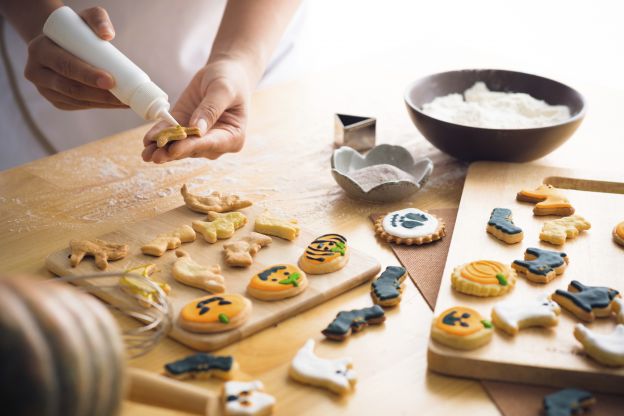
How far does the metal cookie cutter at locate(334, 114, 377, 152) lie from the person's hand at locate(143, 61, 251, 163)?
226 millimetres

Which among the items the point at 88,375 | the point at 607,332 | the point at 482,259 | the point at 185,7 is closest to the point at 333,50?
the point at 185,7

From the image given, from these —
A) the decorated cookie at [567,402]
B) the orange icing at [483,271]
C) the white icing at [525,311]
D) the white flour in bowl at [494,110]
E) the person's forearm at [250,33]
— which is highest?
the person's forearm at [250,33]

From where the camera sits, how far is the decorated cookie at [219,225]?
1.23 metres

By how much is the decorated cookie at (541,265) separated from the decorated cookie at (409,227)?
0.58ft

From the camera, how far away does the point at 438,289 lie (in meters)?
1.11

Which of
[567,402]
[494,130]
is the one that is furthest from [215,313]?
[494,130]

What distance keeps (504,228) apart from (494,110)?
0.46 metres

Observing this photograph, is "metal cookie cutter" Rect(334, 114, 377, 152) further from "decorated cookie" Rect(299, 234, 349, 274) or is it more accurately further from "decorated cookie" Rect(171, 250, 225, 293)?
"decorated cookie" Rect(171, 250, 225, 293)

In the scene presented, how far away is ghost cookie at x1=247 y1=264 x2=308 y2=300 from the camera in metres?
1.05

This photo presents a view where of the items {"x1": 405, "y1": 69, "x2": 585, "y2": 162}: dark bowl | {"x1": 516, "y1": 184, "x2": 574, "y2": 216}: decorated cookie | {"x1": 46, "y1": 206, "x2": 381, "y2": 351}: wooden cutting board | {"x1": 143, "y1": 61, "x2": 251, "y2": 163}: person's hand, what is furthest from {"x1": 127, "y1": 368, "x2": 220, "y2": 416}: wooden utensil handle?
{"x1": 405, "y1": 69, "x2": 585, "y2": 162}: dark bowl

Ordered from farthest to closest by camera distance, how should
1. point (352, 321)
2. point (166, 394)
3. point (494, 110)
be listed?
point (494, 110)
point (352, 321)
point (166, 394)

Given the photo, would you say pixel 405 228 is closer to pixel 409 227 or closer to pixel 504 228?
pixel 409 227

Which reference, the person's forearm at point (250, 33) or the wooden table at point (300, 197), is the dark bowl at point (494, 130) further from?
the person's forearm at point (250, 33)

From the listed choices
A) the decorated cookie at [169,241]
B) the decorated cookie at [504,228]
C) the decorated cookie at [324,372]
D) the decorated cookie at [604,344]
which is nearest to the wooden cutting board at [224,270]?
the decorated cookie at [169,241]
